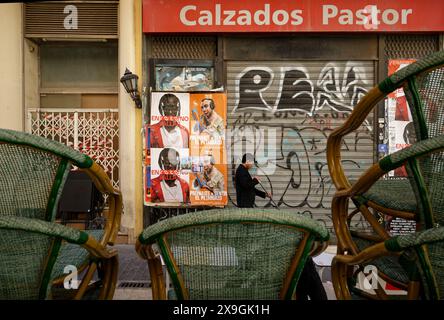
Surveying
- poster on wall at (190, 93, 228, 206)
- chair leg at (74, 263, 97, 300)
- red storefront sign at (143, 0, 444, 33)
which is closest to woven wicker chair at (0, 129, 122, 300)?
chair leg at (74, 263, 97, 300)

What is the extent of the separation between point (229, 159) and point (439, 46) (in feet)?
15.9

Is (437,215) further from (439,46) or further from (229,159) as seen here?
(439,46)

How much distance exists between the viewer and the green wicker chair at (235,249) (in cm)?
146

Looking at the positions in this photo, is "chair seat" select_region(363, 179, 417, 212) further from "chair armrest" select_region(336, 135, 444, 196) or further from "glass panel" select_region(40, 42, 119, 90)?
"glass panel" select_region(40, 42, 119, 90)

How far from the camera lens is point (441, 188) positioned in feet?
Result: 5.30

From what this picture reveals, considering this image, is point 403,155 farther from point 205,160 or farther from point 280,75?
Result: point 280,75

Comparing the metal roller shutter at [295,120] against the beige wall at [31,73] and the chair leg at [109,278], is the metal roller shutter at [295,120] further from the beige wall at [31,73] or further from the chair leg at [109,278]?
the chair leg at [109,278]

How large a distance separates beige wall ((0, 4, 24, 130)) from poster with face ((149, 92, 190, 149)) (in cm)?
282

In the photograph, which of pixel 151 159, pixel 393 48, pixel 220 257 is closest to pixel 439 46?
pixel 393 48

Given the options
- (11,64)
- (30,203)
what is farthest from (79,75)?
(30,203)

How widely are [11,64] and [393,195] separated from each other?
820 centimetres

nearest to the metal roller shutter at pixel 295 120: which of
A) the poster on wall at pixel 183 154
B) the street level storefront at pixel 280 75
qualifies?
the street level storefront at pixel 280 75

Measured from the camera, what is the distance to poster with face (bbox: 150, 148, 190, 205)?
792cm

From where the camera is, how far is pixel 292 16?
7824 mm
